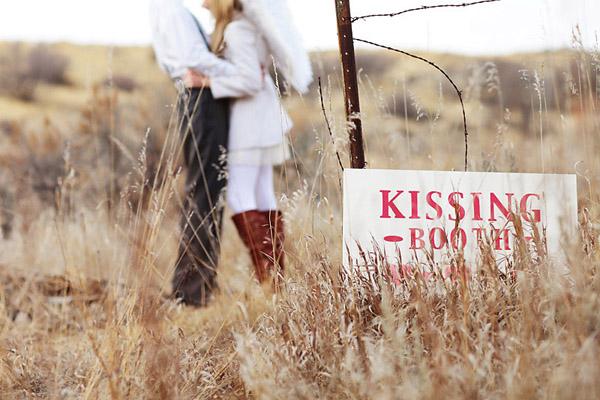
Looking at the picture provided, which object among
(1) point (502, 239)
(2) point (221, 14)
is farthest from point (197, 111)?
(1) point (502, 239)

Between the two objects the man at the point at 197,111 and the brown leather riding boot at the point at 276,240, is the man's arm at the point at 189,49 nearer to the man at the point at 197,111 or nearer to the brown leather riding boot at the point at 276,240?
the man at the point at 197,111

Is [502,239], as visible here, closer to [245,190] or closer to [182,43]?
[245,190]

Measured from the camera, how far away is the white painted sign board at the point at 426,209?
5.87ft

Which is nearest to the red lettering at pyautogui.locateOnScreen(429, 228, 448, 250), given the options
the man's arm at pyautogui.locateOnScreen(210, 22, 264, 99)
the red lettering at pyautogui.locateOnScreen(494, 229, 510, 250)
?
the red lettering at pyautogui.locateOnScreen(494, 229, 510, 250)

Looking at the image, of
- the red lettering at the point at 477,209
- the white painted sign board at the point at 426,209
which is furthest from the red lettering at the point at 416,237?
the red lettering at the point at 477,209

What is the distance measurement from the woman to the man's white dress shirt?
0.04 meters

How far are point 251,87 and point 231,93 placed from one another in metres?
0.08

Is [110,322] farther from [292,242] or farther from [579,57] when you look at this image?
[579,57]

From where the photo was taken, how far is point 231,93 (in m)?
2.97

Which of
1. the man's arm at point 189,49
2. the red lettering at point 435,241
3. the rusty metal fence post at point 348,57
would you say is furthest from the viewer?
the man's arm at point 189,49

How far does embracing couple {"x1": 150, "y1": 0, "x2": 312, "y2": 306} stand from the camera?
2.96 metres

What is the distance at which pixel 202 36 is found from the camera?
3055 mm

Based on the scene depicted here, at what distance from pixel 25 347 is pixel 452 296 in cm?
119

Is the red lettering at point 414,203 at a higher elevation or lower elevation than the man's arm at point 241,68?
lower
